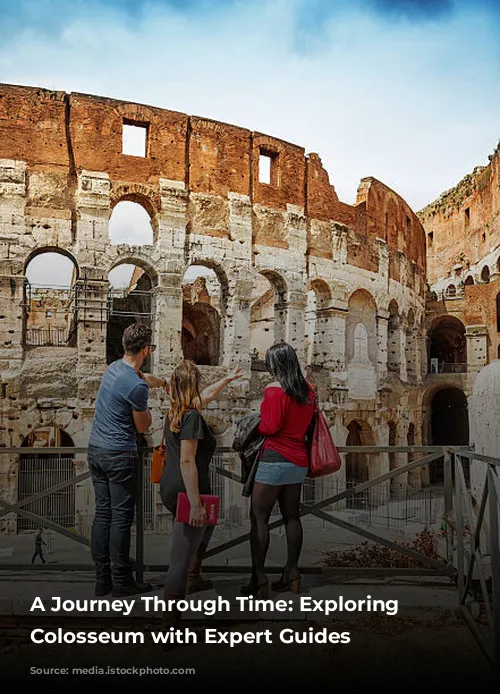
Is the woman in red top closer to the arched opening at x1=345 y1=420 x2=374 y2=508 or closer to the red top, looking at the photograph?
the red top

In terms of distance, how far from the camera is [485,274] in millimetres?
33250

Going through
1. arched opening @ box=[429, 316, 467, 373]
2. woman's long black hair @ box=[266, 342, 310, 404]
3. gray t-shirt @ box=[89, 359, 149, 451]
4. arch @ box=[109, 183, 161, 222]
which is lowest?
gray t-shirt @ box=[89, 359, 149, 451]

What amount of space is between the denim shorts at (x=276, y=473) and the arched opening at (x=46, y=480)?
11.1 meters

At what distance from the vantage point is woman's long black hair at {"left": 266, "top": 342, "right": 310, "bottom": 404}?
4.33m

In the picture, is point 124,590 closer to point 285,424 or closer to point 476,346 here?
point 285,424

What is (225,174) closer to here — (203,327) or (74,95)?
(74,95)

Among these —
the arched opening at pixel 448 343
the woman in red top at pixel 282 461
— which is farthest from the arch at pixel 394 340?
the woman in red top at pixel 282 461

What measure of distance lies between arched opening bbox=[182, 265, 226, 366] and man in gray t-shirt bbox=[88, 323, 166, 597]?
1895 centimetres

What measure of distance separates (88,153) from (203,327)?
32.0ft

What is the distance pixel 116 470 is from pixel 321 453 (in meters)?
1.39

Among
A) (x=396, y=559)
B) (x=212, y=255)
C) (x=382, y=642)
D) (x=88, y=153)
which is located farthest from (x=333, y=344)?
(x=382, y=642)

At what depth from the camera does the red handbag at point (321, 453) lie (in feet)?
14.3

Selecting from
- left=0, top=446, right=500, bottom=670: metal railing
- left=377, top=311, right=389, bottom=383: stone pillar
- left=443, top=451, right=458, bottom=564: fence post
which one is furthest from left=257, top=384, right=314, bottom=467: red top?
left=377, top=311, right=389, bottom=383: stone pillar

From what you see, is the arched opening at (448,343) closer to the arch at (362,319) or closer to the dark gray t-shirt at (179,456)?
the arch at (362,319)
